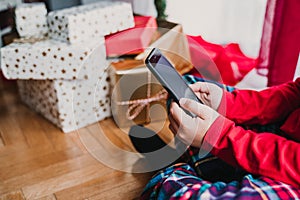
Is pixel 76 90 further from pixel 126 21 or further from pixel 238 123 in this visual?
pixel 238 123

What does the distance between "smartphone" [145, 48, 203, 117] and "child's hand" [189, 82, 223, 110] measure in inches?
3.5

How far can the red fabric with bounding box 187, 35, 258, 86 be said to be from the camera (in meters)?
1.01

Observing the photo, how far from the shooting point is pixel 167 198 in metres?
0.60

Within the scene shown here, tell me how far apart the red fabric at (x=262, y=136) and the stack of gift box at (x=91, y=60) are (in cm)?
28

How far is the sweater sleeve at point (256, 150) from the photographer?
55 cm

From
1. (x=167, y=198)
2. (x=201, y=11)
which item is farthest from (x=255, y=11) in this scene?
(x=167, y=198)

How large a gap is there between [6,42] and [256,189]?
94cm

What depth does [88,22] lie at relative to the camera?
0.98 meters

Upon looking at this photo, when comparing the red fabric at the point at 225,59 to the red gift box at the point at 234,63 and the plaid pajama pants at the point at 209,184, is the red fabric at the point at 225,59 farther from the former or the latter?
the plaid pajama pants at the point at 209,184

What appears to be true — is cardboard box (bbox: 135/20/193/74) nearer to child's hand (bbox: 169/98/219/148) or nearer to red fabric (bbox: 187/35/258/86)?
red fabric (bbox: 187/35/258/86)

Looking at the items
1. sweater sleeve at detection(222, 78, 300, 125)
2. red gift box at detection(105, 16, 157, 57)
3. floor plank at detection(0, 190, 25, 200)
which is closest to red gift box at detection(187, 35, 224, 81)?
red gift box at detection(105, 16, 157, 57)

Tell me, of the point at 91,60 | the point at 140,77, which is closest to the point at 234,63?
the point at 140,77

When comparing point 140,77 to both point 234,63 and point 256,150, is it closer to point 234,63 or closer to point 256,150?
point 234,63

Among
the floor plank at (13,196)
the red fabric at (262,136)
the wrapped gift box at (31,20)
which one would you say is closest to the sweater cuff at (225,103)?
the red fabric at (262,136)
